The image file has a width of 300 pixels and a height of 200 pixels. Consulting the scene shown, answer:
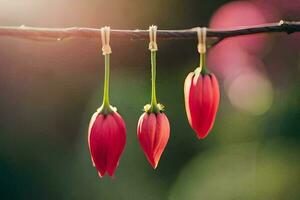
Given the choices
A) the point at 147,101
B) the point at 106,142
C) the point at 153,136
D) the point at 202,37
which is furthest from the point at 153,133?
the point at 147,101

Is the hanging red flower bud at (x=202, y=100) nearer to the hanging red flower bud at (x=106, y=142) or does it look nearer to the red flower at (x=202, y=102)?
the red flower at (x=202, y=102)

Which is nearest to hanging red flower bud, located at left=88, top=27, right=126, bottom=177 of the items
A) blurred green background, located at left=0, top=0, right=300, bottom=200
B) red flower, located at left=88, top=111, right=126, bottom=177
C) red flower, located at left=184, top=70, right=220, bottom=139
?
red flower, located at left=88, top=111, right=126, bottom=177

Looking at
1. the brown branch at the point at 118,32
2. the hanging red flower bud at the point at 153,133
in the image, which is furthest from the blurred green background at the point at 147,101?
the brown branch at the point at 118,32

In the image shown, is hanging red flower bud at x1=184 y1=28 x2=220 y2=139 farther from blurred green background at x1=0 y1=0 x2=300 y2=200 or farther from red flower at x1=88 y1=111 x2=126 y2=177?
blurred green background at x1=0 y1=0 x2=300 y2=200

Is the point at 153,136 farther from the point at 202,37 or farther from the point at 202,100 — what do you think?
the point at 202,37

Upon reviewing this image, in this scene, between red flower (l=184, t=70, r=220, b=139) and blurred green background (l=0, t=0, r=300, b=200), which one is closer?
red flower (l=184, t=70, r=220, b=139)

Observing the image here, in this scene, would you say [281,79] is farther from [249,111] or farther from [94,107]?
[94,107]
